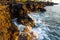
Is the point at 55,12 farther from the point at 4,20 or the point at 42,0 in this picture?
the point at 4,20

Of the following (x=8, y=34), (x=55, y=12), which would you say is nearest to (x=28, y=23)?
(x=8, y=34)

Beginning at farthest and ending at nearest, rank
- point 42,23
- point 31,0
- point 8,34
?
1. point 31,0
2. point 42,23
3. point 8,34

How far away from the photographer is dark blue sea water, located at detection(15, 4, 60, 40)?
3520 millimetres

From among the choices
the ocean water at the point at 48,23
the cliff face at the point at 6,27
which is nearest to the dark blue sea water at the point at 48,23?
the ocean water at the point at 48,23

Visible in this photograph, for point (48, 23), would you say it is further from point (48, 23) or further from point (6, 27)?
point (6, 27)

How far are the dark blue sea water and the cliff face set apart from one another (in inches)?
16.8

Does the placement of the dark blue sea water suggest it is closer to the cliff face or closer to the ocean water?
the ocean water

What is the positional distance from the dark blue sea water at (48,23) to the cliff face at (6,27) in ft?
1.40

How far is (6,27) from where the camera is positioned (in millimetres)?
3457

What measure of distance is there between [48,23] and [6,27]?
0.91 metres

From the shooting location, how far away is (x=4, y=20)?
11.4ft

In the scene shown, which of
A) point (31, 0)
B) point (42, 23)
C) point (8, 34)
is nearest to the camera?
point (8, 34)

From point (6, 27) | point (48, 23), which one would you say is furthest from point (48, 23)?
point (6, 27)

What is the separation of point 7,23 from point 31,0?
2.85 feet
